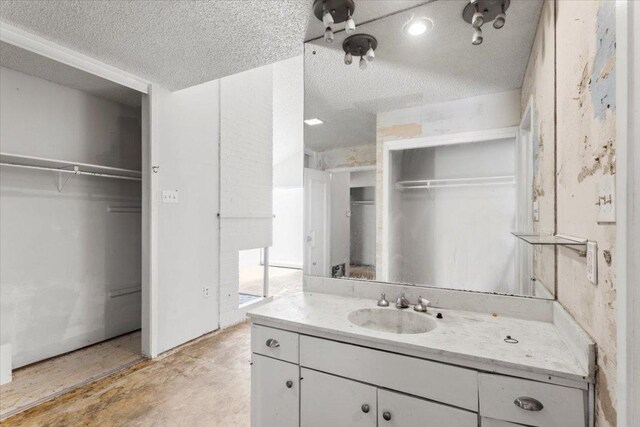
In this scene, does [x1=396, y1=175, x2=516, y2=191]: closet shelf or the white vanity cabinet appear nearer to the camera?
the white vanity cabinet

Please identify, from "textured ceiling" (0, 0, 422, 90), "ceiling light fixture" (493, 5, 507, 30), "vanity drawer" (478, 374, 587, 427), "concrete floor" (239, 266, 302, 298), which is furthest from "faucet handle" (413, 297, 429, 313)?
"concrete floor" (239, 266, 302, 298)

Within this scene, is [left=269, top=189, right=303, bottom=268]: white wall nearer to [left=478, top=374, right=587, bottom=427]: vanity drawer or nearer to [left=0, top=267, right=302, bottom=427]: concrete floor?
[left=0, top=267, right=302, bottom=427]: concrete floor

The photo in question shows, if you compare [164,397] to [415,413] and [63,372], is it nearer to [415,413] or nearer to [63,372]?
[63,372]

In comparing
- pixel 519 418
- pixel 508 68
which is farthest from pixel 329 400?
pixel 508 68

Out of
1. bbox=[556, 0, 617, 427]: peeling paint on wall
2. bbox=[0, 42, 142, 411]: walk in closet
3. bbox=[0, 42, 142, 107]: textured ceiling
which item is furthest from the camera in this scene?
bbox=[0, 42, 142, 411]: walk in closet

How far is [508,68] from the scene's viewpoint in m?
1.55

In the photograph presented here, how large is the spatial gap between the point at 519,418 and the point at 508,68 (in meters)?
1.52

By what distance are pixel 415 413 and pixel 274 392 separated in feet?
2.14

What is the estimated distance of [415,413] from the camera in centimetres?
113

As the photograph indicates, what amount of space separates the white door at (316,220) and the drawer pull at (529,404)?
122 centimetres

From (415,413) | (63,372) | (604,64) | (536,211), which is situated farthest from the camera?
(63,372)

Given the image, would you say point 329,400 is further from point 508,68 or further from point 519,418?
point 508,68

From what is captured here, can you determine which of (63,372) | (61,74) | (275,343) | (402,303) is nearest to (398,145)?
(402,303)

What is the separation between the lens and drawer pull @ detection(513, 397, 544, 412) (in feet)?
3.14
